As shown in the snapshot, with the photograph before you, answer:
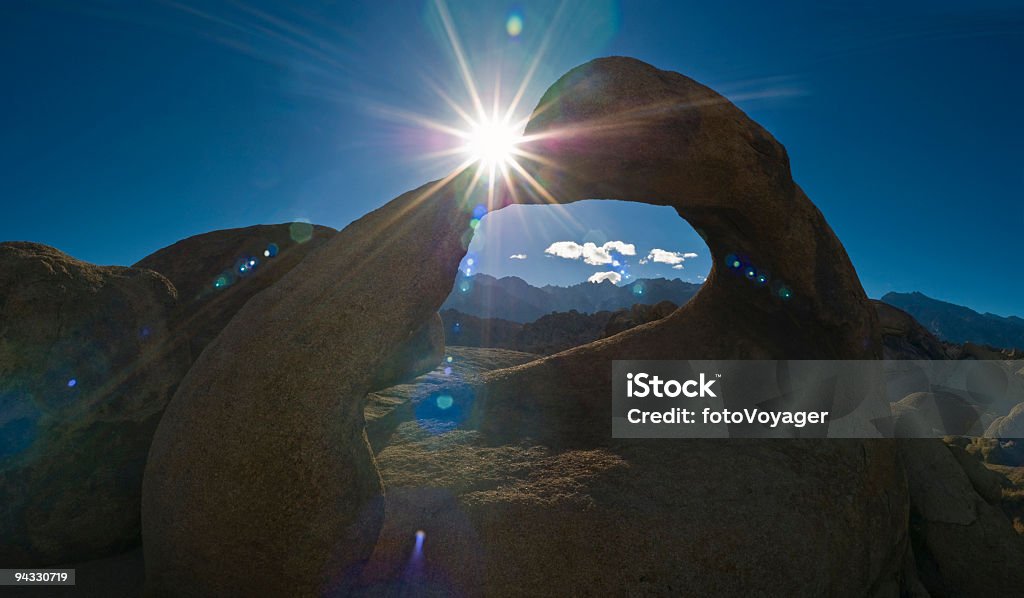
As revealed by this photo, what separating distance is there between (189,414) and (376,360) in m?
1.02

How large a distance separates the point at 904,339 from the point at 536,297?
12514 cm

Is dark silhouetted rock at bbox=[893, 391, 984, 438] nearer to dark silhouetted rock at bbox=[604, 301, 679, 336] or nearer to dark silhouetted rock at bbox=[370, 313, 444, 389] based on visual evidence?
dark silhouetted rock at bbox=[370, 313, 444, 389]

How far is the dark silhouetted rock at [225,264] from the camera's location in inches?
188

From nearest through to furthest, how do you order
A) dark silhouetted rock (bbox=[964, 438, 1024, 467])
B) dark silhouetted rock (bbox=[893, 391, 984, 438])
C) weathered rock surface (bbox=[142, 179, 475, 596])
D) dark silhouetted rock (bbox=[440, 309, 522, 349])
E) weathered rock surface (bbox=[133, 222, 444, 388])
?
weathered rock surface (bbox=[142, 179, 475, 596])
weathered rock surface (bbox=[133, 222, 444, 388])
dark silhouetted rock (bbox=[893, 391, 984, 438])
dark silhouetted rock (bbox=[964, 438, 1024, 467])
dark silhouetted rock (bbox=[440, 309, 522, 349])

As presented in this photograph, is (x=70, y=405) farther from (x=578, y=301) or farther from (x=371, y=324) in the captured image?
(x=578, y=301)

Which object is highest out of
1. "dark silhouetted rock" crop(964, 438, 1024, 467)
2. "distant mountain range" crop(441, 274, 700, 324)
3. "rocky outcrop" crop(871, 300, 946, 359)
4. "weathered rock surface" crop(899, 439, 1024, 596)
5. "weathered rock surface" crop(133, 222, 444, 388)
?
"distant mountain range" crop(441, 274, 700, 324)

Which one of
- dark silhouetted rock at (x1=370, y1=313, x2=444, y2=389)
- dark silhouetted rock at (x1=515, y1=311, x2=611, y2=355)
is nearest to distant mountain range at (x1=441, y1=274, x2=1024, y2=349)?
dark silhouetted rock at (x1=515, y1=311, x2=611, y2=355)

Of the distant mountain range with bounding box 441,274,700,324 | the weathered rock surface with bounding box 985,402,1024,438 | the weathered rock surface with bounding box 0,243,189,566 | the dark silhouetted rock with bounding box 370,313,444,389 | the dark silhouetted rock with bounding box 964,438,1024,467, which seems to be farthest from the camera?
the distant mountain range with bounding box 441,274,700,324

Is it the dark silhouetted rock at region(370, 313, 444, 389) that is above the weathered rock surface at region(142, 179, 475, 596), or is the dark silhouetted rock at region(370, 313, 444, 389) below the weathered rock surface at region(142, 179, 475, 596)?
above

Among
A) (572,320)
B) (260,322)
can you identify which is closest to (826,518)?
(260,322)

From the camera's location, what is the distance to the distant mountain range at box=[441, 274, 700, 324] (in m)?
93.8

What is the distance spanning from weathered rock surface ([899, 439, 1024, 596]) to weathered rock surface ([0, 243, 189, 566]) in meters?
6.84

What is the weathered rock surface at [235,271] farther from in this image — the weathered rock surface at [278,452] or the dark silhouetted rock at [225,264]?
the weathered rock surface at [278,452]

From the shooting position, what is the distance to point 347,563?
107 inches
